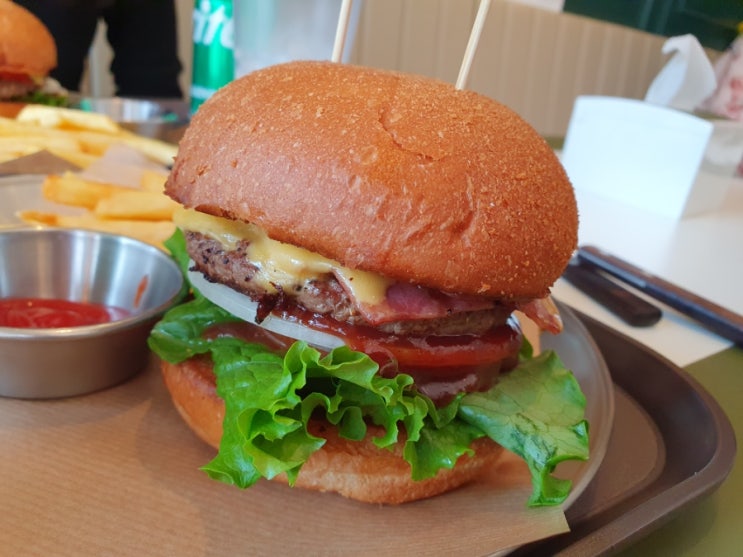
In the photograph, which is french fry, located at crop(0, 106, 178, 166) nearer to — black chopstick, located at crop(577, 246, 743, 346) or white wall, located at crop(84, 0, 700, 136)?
black chopstick, located at crop(577, 246, 743, 346)

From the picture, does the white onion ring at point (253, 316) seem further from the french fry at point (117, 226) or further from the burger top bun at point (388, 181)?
the french fry at point (117, 226)

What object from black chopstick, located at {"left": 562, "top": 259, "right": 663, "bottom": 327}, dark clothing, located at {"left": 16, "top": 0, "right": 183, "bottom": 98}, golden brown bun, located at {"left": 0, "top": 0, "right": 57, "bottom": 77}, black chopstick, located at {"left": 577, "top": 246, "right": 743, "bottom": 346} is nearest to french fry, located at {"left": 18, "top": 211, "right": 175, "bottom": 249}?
black chopstick, located at {"left": 562, "top": 259, "right": 663, "bottom": 327}

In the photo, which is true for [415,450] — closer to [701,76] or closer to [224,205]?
[224,205]

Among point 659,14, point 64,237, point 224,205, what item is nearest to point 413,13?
point 659,14

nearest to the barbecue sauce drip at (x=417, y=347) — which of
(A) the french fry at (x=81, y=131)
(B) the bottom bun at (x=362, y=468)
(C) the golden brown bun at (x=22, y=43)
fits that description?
(B) the bottom bun at (x=362, y=468)

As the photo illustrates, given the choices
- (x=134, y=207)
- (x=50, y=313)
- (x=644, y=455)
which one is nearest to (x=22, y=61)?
(x=134, y=207)

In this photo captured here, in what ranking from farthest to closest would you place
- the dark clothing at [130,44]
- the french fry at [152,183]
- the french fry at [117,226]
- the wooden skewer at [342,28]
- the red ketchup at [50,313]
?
the dark clothing at [130,44] < the french fry at [152,183] < the french fry at [117,226] < the red ketchup at [50,313] < the wooden skewer at [342,28]
